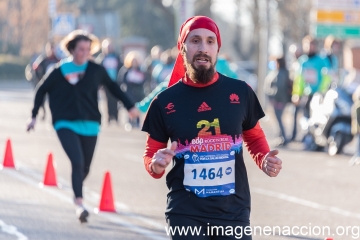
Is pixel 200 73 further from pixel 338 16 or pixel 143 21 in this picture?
pixel 143 21

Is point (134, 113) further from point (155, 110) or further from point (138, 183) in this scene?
point (155, 110)

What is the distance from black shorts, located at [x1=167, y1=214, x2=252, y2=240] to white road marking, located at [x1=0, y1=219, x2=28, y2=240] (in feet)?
12.8

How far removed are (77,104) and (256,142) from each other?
14.4 ft

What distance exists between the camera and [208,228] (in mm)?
5215

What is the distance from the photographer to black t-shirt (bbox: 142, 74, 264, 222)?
525 cm

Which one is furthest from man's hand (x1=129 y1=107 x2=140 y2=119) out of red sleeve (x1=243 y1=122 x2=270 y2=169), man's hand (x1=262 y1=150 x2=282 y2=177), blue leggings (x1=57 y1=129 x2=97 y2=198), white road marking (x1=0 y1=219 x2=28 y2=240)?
man's hand (x1=262 y1=150 x2=282 y2=177)

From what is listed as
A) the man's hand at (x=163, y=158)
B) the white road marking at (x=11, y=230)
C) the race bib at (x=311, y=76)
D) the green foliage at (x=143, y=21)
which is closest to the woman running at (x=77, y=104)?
the white road marking at (x=11, y=230)

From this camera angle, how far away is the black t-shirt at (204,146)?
525cm

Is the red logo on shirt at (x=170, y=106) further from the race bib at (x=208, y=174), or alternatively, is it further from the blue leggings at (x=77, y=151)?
the blue leggings at (x=77, y=151)

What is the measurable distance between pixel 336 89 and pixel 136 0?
57355mm

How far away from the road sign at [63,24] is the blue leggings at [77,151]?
103ft

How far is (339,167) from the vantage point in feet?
51.3

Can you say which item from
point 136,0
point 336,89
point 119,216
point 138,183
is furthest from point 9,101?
point 136,0

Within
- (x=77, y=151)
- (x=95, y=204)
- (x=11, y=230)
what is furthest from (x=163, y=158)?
(x=95, y=204)
